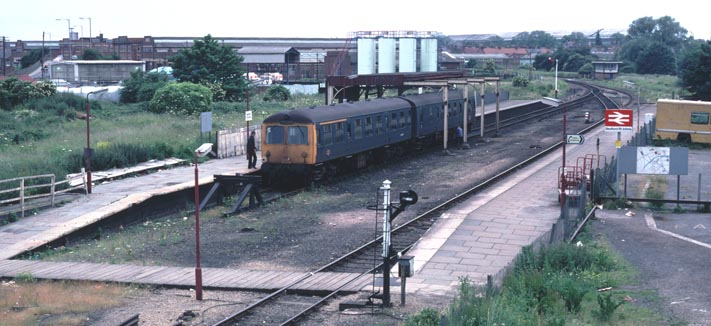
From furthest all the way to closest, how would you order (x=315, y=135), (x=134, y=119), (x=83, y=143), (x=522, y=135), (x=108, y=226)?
(x=522, y=135) < (x=134, y=119) < (x=83, y=143) < (x=315, y=135) < (x=108, y=226)

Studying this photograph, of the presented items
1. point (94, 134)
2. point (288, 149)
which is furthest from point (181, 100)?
point (288, 149)

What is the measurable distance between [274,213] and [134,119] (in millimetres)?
24401

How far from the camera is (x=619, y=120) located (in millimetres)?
28109

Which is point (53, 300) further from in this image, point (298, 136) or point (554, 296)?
point (298, 136)

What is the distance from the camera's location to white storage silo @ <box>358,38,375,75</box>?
83188 millimetres

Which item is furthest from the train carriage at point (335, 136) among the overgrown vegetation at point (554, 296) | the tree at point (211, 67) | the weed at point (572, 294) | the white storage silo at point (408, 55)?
the white storage silo at point (408, 55)

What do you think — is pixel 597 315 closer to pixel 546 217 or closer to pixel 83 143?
pixel 546 217

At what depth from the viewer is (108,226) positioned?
78.5 feet

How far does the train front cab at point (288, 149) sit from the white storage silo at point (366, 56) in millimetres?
52981

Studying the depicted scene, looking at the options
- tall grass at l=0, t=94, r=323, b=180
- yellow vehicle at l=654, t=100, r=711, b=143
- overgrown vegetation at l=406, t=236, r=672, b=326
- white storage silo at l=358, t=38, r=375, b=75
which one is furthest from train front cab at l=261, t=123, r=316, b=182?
white storage silo at l=358, t=38, r=375, b=75

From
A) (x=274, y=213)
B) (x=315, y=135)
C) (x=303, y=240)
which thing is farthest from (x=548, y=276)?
(x=315, y=135)

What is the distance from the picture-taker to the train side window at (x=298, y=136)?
30.3m

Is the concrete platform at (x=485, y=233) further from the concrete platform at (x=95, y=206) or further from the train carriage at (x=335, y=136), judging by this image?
the concrete platform at (x=95, y=206)

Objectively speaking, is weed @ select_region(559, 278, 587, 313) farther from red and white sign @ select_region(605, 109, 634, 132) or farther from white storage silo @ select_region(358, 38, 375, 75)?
white storage silo @ select_region(358, 38, 375, 75)
